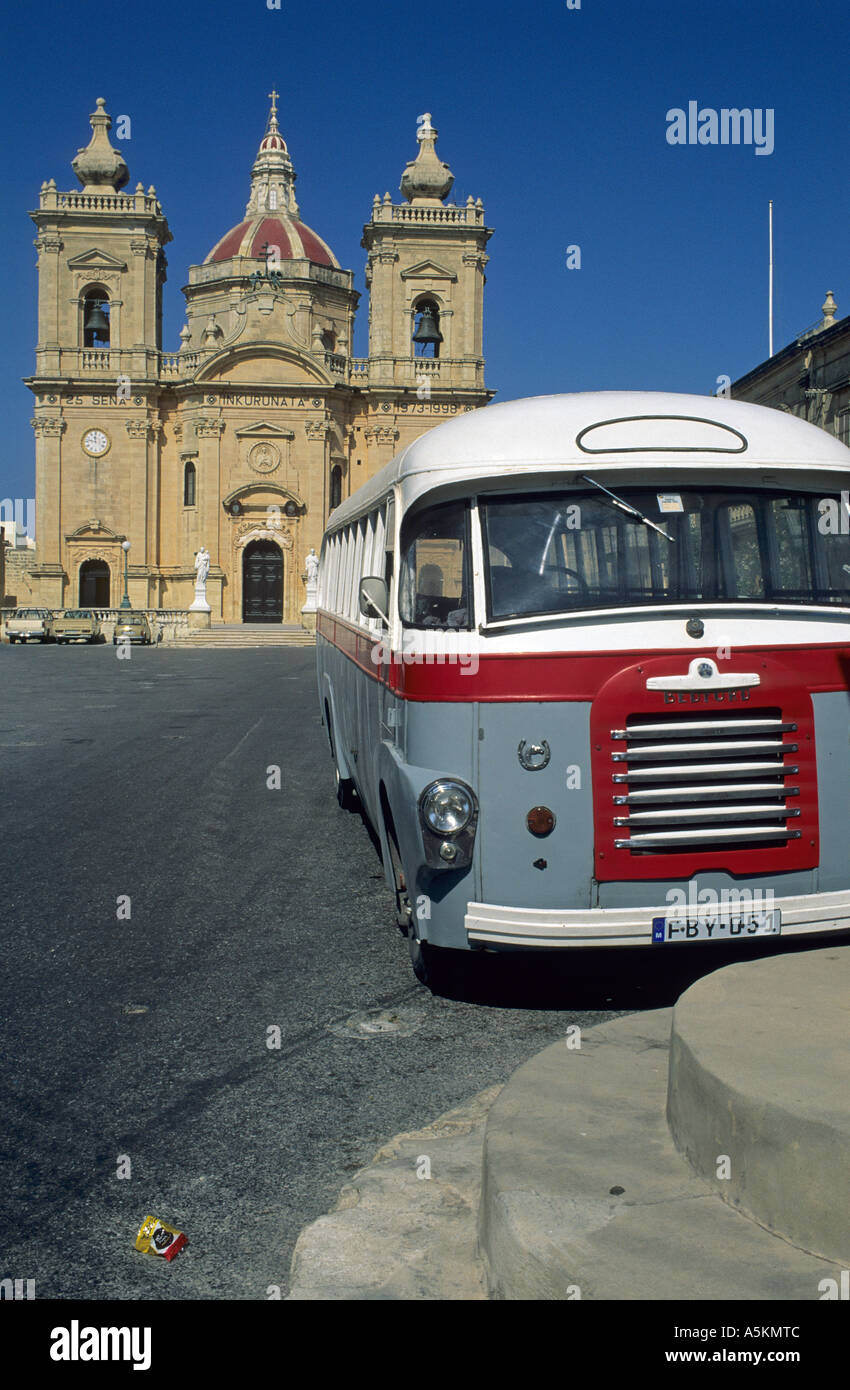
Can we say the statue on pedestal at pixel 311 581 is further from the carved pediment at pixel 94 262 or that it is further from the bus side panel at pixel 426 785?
the bus side panel at pixel 426 785

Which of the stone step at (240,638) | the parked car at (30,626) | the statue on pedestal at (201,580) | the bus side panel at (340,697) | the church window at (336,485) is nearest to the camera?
the bus side panel at (340,697)

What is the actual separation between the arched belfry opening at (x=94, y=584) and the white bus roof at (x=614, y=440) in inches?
2067

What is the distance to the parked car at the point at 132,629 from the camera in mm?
46469

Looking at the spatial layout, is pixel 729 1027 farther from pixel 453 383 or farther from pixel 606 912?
pixel 453 383

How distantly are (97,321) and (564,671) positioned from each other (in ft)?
177

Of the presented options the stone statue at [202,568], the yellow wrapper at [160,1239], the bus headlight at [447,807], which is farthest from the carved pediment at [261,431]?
the yellow wrapper at [160,1239]

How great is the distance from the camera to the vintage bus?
4.93 metres

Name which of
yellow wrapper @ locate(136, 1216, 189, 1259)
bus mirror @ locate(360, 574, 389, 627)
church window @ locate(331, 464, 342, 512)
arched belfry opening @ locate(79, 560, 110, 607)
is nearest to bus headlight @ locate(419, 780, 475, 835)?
bus mirror @ locate(360, 574, 389, 627)

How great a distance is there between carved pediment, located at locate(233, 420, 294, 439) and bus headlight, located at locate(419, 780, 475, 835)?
5182cm

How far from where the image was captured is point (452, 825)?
195 inches

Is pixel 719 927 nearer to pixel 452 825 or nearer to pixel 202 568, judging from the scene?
pixel 452 825
